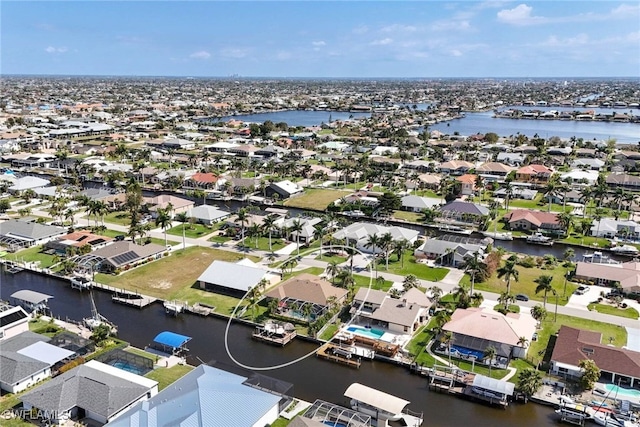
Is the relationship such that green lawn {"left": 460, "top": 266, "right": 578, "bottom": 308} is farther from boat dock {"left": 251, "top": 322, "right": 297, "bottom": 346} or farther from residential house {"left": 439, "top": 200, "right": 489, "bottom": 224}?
boat dock {"left": 251, "top": 322, "right": 297, "bottom": 346}

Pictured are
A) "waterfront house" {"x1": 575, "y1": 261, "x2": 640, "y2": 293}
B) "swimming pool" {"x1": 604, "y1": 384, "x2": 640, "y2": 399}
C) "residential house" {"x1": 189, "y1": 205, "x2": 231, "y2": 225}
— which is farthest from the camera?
"residential house" {"x1": 189, "y1": 205, "x2": 231, "y2": 225}

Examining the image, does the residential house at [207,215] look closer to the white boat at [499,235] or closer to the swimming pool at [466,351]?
the white boat at [499,235]

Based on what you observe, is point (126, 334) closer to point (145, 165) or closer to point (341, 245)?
A: point (341, 245)

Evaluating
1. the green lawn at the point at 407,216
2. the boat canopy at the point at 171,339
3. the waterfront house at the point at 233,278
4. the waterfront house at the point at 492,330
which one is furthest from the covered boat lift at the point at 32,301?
the green lawn at the point at 407,216

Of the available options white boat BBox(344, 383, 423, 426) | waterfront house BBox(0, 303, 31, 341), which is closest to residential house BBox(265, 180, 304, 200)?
waterfront house BBox(0, 303, 31, 341)

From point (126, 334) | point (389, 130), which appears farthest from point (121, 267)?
point (389, 130)

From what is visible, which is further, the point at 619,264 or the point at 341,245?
the point at 341,245

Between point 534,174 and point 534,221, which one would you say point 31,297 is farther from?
point 534,174
